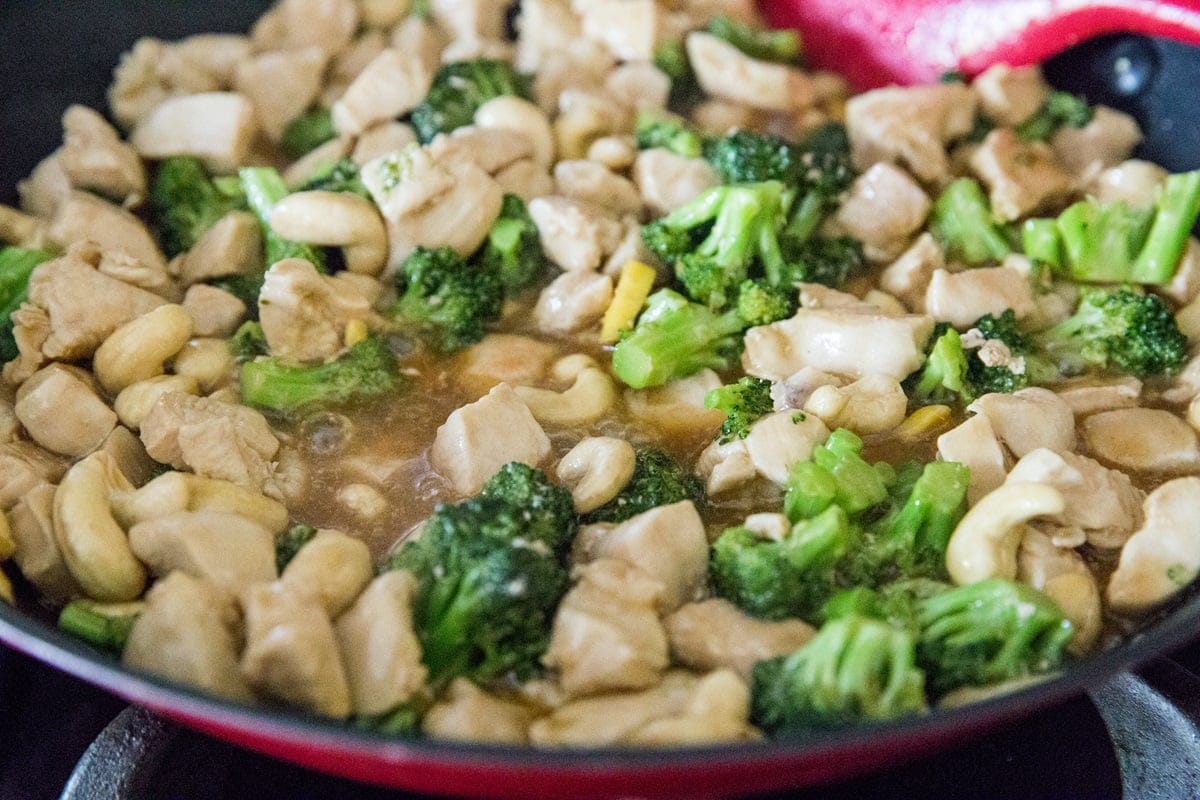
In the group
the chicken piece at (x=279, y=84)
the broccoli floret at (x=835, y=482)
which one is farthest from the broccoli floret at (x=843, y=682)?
the chicken piece at (x=279, y=84)

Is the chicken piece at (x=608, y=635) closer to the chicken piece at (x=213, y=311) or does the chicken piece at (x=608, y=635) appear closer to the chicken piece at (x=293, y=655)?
the chicken piece at (x=293, y=655)

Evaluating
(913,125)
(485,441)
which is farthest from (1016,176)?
(485,441)

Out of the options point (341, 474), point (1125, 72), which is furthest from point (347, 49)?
point (1125, 72)

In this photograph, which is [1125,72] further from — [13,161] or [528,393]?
[13,161]

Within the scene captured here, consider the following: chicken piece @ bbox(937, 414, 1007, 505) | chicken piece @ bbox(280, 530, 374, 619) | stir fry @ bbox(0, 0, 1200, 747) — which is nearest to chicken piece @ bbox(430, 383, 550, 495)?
stir fry @ bbox(0, 0, 1200, 747)

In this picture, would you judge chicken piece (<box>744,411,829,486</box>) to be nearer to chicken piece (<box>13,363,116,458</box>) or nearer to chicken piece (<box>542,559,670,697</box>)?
chicken piece (<box>542,559,670,697</box>)
